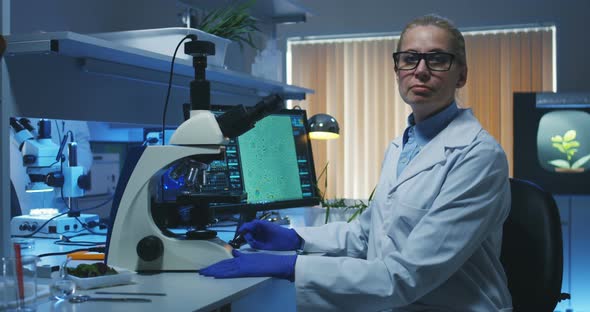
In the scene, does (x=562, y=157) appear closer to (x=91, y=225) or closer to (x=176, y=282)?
(x=91, y=225)

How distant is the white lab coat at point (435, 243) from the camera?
1303 mm

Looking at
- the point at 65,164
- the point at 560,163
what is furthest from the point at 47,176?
the point at 560,163

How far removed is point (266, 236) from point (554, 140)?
8.78ft

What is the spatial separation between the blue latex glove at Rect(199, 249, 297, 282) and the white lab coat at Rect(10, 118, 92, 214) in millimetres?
919

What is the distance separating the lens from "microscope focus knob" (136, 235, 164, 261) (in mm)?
1346

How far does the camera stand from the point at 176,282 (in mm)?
1264

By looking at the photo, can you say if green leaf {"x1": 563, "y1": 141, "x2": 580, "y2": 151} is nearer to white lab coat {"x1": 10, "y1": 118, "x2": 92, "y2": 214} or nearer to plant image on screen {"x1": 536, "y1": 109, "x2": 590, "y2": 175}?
plant image on screen {"x1": 536, "y1": 109, "x2": 590, "y2": 175}

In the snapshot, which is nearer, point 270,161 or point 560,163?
point 270,161

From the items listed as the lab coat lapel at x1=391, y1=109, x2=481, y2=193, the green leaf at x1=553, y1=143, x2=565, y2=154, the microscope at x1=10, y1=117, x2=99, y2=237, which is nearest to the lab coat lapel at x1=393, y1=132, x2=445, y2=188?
the lab coat lapel at x1=391, y1=109, x2=481, y2=193

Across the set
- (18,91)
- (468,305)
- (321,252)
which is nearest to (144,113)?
(18,91)

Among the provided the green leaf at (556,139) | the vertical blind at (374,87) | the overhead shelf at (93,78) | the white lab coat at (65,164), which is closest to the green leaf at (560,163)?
the green leaf at (556,139)

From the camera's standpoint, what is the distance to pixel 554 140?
3.72m

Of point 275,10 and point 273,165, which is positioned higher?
point 275,10

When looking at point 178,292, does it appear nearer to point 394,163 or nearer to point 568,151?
point 394,163
